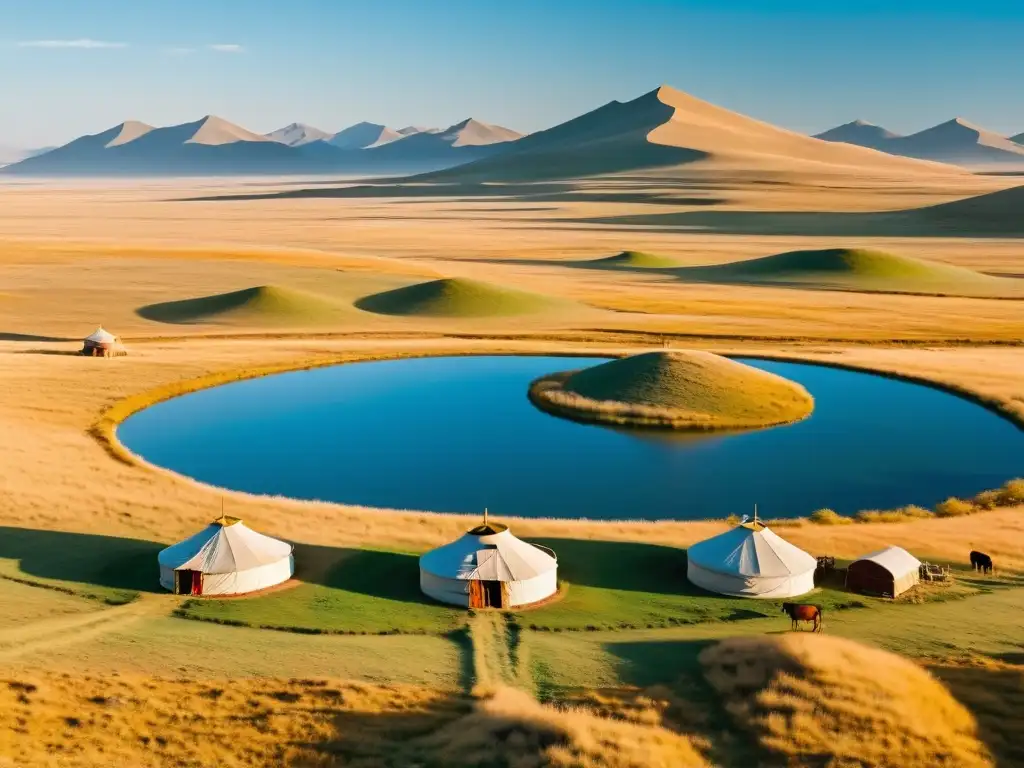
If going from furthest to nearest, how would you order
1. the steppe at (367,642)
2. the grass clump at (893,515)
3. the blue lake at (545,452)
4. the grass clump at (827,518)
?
the blue lake at (545,452)
the grass clump at (893,515)
the grass clump at (827,518)
the steppe at (367,642)

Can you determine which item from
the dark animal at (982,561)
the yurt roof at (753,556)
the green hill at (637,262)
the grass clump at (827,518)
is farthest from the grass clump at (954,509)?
the green hill at (637,262)

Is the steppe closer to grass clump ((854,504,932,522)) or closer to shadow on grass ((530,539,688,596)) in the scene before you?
shadow on grass ((530,539,688,596))

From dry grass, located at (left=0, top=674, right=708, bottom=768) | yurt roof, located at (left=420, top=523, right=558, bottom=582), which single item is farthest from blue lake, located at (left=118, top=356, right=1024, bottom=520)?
dry grass, located at (left=0, top=674, right=708, bottom=768)

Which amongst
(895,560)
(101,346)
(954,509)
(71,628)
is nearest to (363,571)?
(71,628)

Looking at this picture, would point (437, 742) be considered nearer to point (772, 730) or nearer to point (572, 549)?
point (772, 730)

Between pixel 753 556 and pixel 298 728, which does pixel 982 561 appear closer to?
pixel 753 556

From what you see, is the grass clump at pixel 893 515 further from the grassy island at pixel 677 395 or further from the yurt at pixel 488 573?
the grassy island at pixel 677 395

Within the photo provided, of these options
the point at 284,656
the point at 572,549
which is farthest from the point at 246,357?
the point at 284,656
